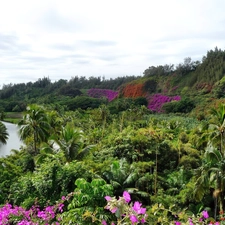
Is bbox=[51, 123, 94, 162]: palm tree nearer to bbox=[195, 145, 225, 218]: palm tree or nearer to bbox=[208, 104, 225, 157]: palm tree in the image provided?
bbox=[195, 145, 225, 218]: palm tree

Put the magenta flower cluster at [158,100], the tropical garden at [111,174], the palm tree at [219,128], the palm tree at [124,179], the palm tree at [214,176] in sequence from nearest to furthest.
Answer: the tropical garden at [111,174]
the palm tree at [214,176]
the palm tree at [124,179]
the palm tree at [219,128]
the magenta flower cluster at [158,100]

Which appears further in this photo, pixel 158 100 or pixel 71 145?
pixel 158 100

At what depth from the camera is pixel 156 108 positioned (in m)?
64.8

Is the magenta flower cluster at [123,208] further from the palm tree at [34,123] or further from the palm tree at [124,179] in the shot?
the palm tree at [34,123]

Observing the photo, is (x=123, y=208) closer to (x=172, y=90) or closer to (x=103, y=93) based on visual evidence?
(x=172, y=90)

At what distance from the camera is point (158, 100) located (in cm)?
6850

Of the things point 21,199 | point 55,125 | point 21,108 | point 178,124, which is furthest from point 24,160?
point 21,108

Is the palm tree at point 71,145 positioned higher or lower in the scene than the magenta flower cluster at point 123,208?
lower

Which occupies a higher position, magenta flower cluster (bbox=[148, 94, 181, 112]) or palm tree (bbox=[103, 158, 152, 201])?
magenta flower cluster (bbox=[148, 94, 181, 112])

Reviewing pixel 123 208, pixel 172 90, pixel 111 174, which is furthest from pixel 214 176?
pixel 172 90

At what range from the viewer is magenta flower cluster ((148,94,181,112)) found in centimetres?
Answer: 6503

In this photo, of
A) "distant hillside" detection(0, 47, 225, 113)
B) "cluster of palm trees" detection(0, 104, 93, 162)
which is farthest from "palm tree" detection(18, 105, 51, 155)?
"distant hillside" detection(0, 47, 225, 113)

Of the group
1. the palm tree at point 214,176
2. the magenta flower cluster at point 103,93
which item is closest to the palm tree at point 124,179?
the palm tree at point 214,176

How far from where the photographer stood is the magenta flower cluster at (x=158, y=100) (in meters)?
65.0
